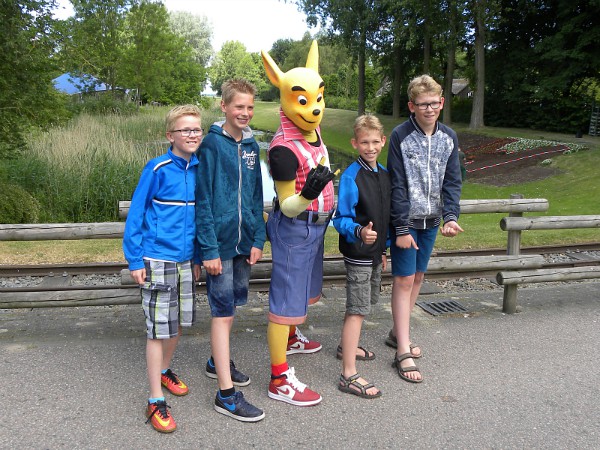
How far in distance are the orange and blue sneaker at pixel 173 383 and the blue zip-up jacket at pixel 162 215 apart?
885mm

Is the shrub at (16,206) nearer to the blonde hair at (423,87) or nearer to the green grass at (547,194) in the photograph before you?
the green grass at (547,194)

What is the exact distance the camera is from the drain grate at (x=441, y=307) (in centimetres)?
535

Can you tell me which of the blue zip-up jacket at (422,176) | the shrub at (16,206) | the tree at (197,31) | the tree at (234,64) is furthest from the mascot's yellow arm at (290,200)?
the tree at (234,64)

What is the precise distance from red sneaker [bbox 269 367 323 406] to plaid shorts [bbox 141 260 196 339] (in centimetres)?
76

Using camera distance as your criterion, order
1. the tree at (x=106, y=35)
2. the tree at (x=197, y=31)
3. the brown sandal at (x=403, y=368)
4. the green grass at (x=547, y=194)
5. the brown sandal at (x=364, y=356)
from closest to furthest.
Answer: the brown sandal at (x=403, y=368), the brown sandal at (x=364, y=356), the green grass at (x=547, y=194), the tree at (x=106, y=35), the tree at (x=197, y=31)

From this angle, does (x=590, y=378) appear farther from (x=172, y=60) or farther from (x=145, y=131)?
(x=172, y=60)

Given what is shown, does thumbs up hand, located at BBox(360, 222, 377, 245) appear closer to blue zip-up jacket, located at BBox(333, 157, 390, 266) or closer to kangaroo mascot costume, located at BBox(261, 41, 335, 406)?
blue zip-up jacket, located at BBox(333, 157, 390, 266)

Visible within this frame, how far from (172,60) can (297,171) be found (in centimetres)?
3271

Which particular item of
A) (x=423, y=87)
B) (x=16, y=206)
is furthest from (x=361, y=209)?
(x=16, y=206)

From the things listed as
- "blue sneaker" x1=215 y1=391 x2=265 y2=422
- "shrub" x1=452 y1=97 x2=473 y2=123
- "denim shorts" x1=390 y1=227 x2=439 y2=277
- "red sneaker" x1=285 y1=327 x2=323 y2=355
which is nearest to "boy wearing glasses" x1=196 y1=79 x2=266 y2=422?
"blue sneaker" x1=215 y1=391 x2=265 y2=422

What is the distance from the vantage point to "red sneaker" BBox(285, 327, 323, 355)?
14.5 feet

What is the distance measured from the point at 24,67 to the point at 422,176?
30.5 ft

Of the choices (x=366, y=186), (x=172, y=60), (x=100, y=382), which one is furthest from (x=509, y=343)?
(x=172, y=60)

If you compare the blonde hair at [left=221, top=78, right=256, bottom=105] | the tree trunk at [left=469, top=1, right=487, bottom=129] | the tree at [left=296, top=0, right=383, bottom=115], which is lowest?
the blonde hair at [left=221, top=78, right=256, bottom=105]
